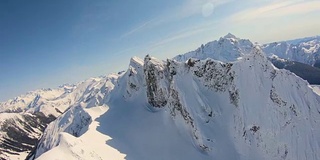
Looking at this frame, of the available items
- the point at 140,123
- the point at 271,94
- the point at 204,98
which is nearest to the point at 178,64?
the point at 204,98

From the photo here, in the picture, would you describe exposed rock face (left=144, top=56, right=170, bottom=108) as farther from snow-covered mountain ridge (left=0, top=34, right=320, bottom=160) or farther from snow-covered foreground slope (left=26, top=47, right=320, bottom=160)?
snow-covered foreground slope (left=26, top=47, right=320, bottom=160)

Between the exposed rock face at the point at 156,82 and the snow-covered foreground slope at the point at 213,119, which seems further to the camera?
the exposed rock face at the point at 156,82

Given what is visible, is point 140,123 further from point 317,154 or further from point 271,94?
point 317,154

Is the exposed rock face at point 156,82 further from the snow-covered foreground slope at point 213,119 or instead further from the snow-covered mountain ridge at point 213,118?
the snow-covered foreground slope at point 213,119

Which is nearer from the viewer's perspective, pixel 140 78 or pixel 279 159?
pixel 279 159

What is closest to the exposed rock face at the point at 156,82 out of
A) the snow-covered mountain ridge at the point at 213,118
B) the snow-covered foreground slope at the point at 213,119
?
the snow-covered mountain ridge at the point at 213,118

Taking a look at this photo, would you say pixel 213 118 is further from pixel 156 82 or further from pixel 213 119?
pixel 156 82

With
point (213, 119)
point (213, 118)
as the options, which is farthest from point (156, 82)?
point (213, 119)

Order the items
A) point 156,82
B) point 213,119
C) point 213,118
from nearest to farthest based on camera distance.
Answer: point 213,119 → point 213,118 → point 156,82
